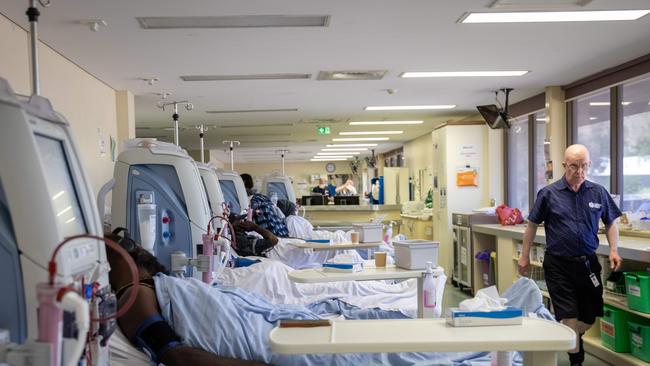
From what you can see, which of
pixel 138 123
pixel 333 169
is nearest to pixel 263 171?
pixel 333 169

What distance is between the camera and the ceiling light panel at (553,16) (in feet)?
12.6

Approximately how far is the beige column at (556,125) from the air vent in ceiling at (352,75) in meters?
2.26

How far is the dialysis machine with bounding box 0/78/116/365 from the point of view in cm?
122

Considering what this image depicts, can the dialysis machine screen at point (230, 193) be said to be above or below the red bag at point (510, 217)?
above

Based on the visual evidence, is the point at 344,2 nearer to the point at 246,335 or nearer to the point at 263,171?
the point at 246,335

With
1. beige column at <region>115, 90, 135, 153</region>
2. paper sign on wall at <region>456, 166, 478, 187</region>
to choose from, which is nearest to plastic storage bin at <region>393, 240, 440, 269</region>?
beige column at <region>115, 90, 135, 153</region>

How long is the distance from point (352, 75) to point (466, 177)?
3.16 metres

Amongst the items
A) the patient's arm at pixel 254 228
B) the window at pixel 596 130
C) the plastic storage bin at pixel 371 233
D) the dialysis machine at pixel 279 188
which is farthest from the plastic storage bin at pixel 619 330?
the dialysis machine at pixel 279 188

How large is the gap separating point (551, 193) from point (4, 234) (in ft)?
12.3

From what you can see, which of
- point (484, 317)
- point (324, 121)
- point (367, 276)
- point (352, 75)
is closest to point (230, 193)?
point (352, 75)

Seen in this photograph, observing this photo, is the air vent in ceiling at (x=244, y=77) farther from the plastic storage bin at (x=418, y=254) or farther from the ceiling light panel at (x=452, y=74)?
the plastic storage bin at (x=418, y=254)

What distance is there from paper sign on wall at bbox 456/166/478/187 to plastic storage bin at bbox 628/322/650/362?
4042 mm

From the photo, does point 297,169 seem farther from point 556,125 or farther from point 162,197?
point 162,197

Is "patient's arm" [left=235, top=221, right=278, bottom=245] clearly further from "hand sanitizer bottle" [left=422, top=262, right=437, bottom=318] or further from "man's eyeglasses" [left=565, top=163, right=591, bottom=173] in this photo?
"man's eyeglasses" [left=565, top=163, right=591, bottom=173]
